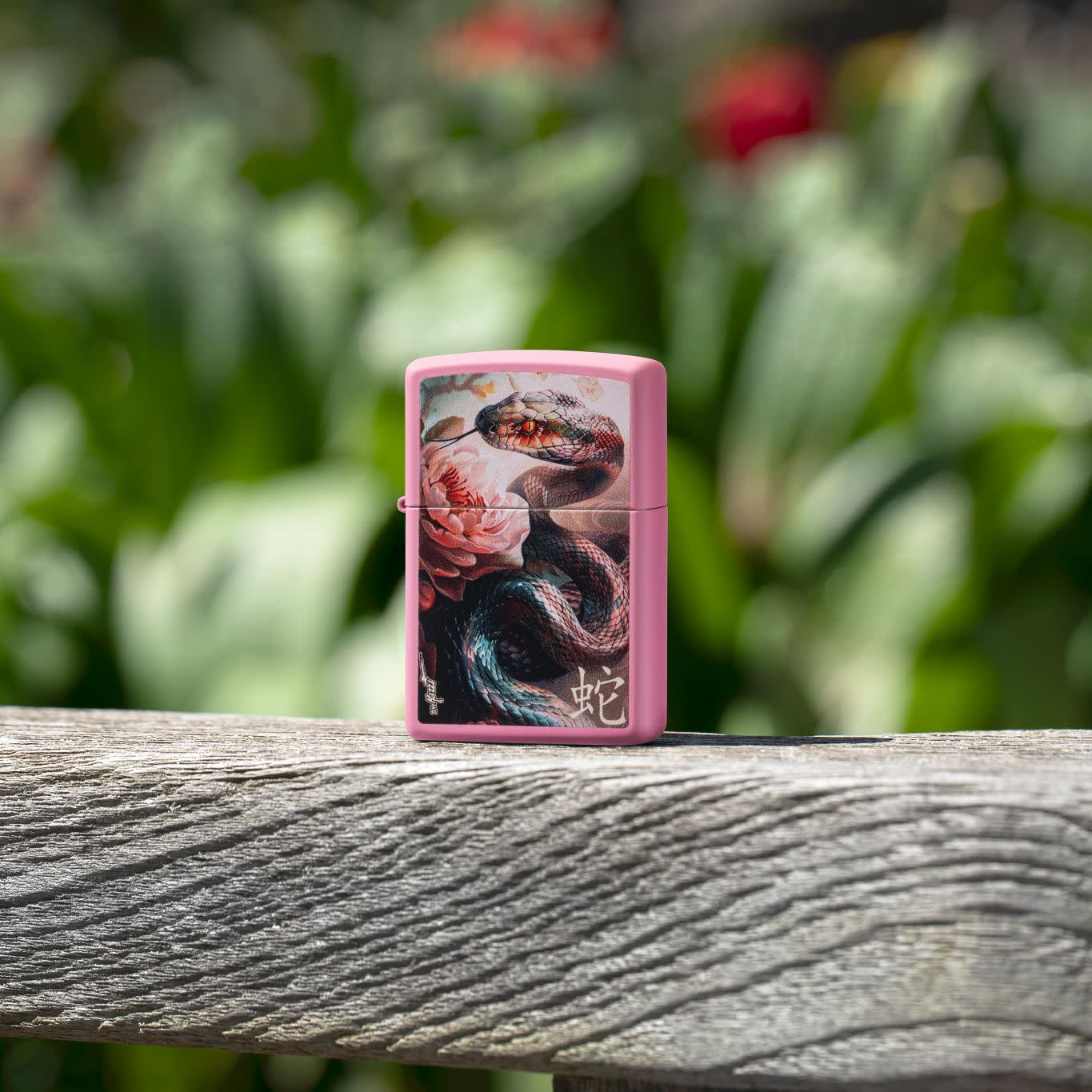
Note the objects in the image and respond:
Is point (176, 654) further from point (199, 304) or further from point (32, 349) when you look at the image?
point (32, 349)

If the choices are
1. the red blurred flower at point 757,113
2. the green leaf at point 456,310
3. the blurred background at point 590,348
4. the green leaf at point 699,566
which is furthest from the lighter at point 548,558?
the red blurred flower at point 757,113

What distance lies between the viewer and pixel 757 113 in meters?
2.70

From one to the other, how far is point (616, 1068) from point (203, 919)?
0.46 feet

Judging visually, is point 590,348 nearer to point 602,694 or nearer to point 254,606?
point 254,606

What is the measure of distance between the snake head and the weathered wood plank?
124 millimetres

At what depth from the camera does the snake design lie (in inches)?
20.0

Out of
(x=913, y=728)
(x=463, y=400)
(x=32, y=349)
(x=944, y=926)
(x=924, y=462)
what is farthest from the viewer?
(x=32, y=349)

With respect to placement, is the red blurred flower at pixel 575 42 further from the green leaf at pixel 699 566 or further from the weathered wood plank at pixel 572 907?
the weathered wood plank at pixel 572 907

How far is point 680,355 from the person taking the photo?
1.50 m

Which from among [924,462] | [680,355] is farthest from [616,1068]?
[680,355]

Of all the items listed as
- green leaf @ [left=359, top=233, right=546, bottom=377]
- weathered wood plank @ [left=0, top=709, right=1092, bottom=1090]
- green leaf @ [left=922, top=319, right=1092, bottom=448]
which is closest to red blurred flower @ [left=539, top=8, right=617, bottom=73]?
green leaf @ [left=359, top=233, right=546, bottom=377]

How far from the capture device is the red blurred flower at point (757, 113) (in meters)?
2.69
